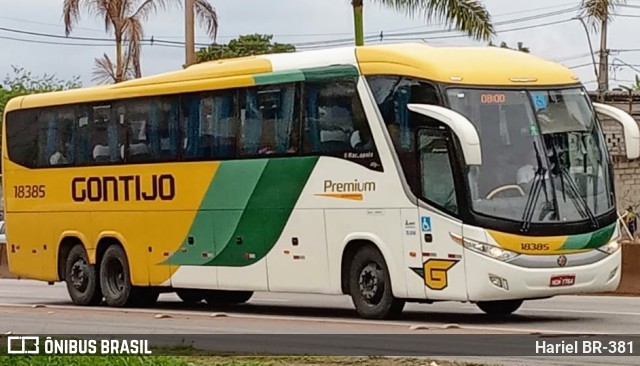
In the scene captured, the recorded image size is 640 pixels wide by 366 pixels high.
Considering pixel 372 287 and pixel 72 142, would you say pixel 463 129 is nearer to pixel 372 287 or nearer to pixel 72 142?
pixel 372 287

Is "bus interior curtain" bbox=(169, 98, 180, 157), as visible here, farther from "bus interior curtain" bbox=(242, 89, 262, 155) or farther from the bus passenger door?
the bus passenger door

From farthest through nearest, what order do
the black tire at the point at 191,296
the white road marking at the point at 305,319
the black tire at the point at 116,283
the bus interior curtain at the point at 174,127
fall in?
1. the black tire at the point at 191,296
2. the black tire at the point at 116,283
3. the bus interior curtain at the point at 174,127
4. the white road marking at the point at 305,319

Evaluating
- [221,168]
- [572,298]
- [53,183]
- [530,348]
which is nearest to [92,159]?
[53,183]

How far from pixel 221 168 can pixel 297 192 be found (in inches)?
65.4

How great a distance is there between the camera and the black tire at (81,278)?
24.1 m

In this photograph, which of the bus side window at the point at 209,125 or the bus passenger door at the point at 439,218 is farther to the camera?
the bus side window at the point at 209,125

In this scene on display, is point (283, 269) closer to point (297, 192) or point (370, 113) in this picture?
point (297, 192)

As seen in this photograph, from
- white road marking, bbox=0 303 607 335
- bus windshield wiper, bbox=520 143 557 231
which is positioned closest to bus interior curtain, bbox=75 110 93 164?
white road marking, bbox=0 303 607 335

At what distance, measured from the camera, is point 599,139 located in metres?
18.7

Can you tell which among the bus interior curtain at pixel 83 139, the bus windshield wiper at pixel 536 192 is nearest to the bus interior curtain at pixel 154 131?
the bus interior curtain at pixel 83 139

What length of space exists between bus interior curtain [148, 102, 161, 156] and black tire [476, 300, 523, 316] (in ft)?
19.0

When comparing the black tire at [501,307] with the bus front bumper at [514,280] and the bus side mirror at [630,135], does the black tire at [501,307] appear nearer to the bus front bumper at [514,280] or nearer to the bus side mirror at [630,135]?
the bus front bumper at [514,280]

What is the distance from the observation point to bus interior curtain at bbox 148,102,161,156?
73.7ft

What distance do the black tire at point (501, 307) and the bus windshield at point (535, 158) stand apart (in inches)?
77.4
